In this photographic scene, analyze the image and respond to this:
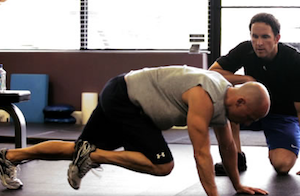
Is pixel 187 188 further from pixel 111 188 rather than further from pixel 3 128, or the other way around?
pixel 3 128

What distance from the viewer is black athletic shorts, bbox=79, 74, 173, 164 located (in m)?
2.55

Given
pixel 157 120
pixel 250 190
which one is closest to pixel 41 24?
pixel 157 120

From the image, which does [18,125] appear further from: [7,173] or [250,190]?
[250,190]

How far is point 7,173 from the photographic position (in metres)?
2.85

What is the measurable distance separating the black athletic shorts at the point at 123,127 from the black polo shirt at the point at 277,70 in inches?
44.3

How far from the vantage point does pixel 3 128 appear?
18.7 feet

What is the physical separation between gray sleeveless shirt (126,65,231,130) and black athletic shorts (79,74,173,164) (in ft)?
0.15

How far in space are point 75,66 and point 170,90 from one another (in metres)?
4.17

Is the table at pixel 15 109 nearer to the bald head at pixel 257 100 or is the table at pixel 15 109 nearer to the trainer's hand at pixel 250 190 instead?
the trainer's hand at pixel 250 190

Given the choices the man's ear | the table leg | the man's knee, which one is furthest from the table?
A: the man's ear

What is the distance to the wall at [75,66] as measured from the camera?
6266 mm

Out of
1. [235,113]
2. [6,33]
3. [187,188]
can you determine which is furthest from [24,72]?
[235,113]

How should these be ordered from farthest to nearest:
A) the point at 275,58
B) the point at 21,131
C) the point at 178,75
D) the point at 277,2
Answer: the point at 277,2, the point at 21,131, the point at 275,58, the point at 178,75

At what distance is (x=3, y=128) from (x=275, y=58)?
3401mm
